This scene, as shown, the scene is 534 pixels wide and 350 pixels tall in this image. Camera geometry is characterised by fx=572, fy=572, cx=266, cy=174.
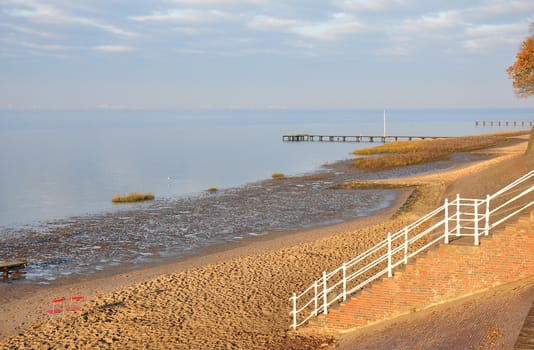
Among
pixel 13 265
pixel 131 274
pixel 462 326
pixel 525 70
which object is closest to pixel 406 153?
pixel 525 70

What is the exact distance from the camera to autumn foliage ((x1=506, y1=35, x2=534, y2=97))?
121 feet

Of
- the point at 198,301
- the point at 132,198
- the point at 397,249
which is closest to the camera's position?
the point at 397,249

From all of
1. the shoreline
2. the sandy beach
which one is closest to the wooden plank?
the shoreline

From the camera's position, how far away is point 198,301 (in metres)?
15.5

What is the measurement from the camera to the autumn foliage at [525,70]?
121 ft

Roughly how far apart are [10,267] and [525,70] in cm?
3275

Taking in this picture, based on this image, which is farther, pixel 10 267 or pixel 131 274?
pixel 10 267

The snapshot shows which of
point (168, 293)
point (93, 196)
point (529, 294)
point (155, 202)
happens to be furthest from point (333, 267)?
point (93, 196)

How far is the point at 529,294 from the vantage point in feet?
32.9

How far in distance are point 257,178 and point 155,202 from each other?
61.8ft

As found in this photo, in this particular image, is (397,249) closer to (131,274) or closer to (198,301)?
(198,301)

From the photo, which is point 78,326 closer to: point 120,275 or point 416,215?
point 120,275

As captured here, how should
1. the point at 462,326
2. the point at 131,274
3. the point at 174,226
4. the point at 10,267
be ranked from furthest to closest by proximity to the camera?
the point at 174,226
the point at 10,267
the point at 131,274
the point at 462,326

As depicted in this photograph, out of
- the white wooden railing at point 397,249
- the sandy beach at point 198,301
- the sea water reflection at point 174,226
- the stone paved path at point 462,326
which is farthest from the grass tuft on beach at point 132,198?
the stone paved path at point 462,326
